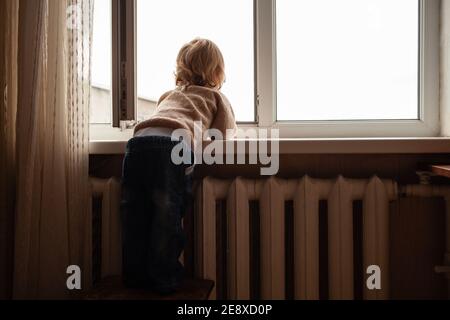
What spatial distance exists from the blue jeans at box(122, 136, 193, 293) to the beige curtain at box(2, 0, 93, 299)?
→ 20 centimetres

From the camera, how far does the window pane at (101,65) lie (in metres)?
1.32

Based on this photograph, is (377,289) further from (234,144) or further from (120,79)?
(120,79)

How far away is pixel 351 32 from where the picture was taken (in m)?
1.35

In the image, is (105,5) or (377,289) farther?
(105,5)

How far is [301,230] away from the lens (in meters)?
1.11

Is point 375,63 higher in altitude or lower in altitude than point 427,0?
lower

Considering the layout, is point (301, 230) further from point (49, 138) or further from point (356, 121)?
point (49, 138)

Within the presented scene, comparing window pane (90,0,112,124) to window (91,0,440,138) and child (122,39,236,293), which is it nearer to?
window (91,0,440,138)

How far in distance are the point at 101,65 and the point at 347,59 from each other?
88cm

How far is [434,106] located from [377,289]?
0.65m

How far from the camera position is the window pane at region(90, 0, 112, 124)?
1318mm

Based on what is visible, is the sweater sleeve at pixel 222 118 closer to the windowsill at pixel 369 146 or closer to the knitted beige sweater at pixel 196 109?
the knitted beige sweater at pixel 196 109
